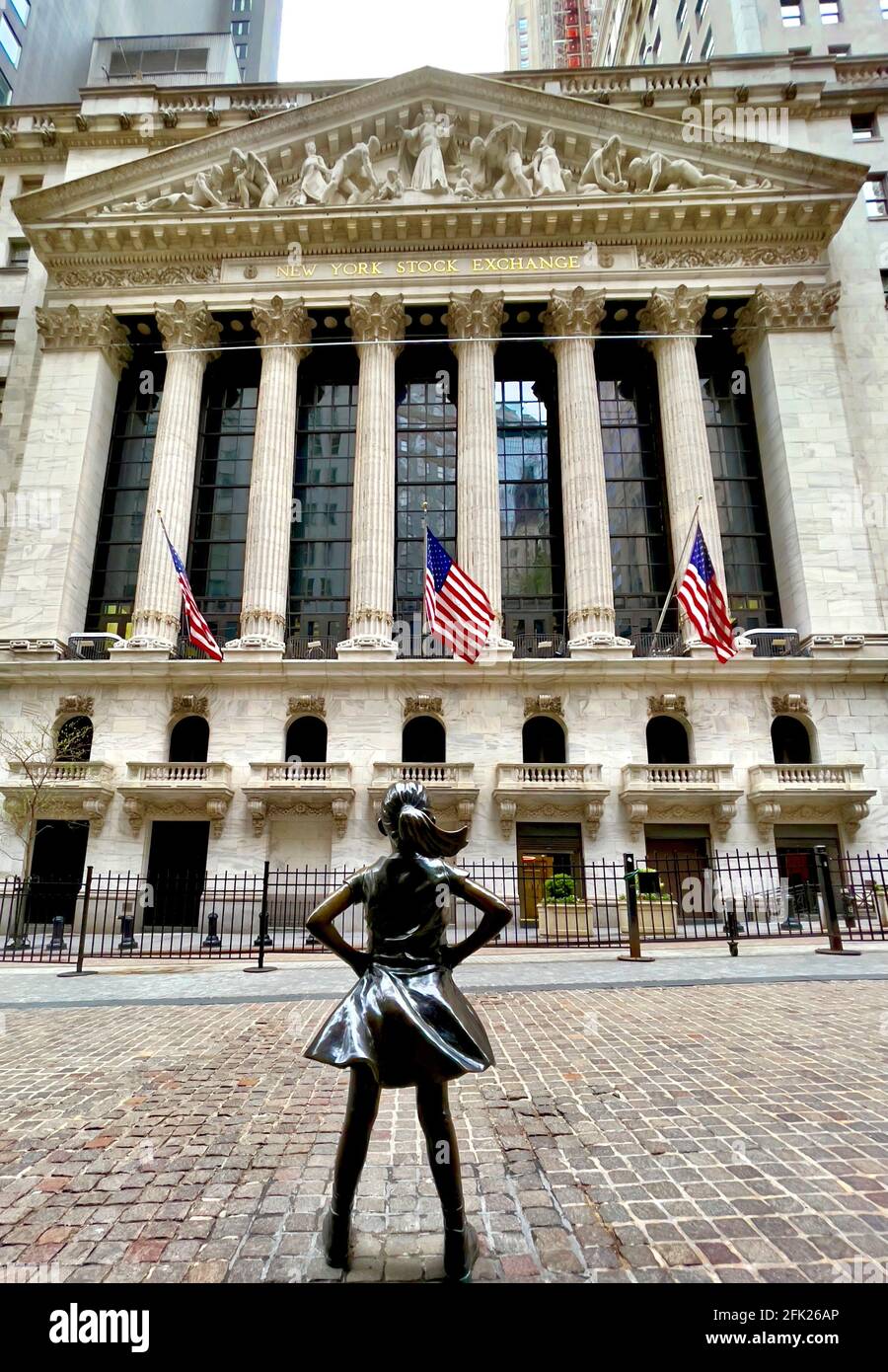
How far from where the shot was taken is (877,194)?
30.1 metres

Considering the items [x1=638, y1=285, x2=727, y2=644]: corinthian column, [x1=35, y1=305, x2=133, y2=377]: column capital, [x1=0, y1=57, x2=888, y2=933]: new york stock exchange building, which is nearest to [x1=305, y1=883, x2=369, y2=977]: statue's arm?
[x1=0, y1=57, x2=888, y2=933]: new york stock exchange building

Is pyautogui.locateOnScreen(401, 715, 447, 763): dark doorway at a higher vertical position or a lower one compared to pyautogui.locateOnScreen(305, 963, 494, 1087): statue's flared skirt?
higher

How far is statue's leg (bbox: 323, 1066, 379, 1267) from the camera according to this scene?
2.94m

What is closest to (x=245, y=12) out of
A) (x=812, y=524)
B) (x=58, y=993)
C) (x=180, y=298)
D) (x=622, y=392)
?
(x=180, y=298)

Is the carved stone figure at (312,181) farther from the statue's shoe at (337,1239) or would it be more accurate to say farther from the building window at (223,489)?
the statue's shoe at (337,1239)

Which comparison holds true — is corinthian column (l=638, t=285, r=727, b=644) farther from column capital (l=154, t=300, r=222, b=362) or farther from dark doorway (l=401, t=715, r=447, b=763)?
column capital (l=154, t=300, r=222, b=362)

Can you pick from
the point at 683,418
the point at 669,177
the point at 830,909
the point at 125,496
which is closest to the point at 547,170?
the point at 669,177

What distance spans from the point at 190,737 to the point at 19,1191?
21.7 metres

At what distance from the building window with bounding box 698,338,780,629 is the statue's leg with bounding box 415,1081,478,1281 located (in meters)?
26.5

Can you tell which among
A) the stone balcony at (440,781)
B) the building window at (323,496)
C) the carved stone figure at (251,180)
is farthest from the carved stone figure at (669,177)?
the stone balcony at (440,781)

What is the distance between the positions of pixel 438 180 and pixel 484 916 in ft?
107

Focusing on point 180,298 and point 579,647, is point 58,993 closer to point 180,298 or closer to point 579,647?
point 579,647

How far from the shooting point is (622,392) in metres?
29.6

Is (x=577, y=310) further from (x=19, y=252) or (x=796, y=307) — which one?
(x=19, y=252)
